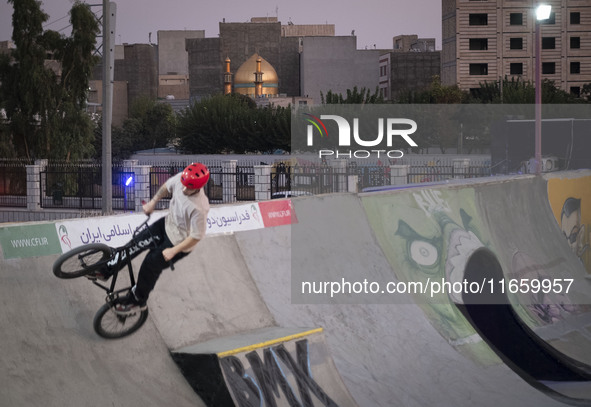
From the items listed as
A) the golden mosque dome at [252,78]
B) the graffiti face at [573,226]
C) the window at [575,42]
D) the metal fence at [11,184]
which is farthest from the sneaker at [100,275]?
the golden mosque dome at [252,78]

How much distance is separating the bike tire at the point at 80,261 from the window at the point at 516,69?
9783 cm

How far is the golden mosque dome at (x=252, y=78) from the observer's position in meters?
124

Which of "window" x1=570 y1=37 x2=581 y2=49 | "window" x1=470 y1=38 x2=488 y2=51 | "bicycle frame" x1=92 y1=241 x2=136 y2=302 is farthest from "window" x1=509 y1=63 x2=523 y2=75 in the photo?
"bicycle frame" x1=92 y1=241 x2=136 y2=302

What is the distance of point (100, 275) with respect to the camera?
8.82 meters

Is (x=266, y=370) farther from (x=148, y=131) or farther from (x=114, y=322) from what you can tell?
(x=148, y=131)

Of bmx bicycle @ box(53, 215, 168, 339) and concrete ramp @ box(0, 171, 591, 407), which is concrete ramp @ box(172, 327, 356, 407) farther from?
bmx bicycle @ box(53, 215, 168, 339)

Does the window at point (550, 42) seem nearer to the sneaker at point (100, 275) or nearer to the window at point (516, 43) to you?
the window at point (516, 43)

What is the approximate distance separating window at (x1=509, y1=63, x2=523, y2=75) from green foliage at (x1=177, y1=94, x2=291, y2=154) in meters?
35.8

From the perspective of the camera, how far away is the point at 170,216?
8812 mm

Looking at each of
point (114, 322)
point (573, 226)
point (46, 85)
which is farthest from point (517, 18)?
point (114, 322)

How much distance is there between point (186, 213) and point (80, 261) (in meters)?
1.22

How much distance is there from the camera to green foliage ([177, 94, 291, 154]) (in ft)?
248

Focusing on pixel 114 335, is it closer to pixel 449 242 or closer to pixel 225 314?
pixel 225 314

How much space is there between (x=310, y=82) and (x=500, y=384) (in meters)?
117
